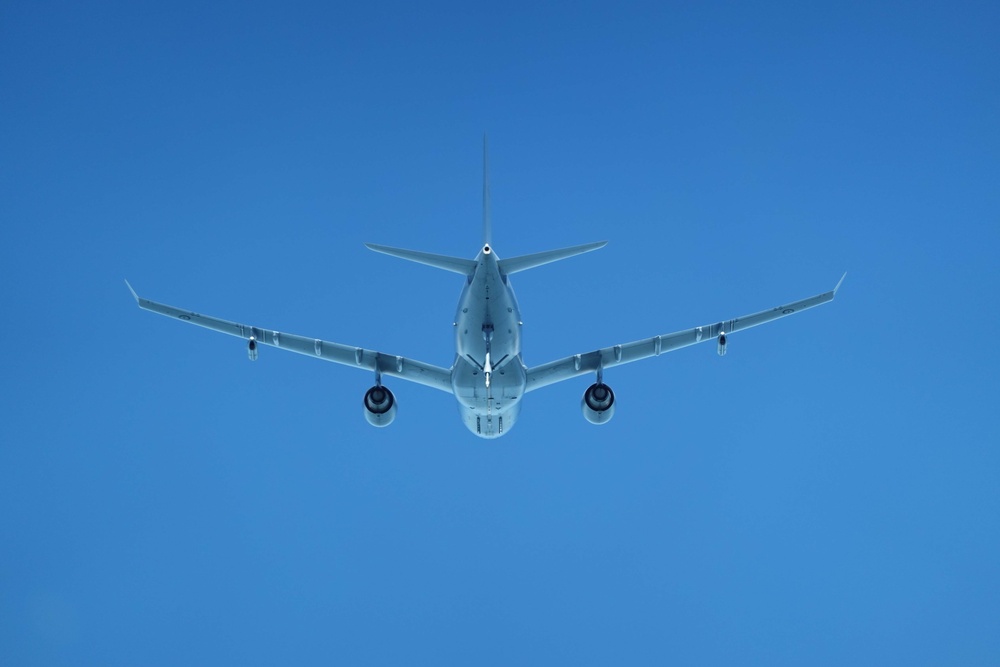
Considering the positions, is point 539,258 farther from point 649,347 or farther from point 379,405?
point 379,405

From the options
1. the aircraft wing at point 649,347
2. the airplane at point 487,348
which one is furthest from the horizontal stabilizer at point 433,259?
the aircraft wing at point 649,347

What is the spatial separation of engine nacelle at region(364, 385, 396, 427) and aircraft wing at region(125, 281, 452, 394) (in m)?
1.03

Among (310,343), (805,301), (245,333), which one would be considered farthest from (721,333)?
(245,333)

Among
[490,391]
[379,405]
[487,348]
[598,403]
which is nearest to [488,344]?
[487,348]

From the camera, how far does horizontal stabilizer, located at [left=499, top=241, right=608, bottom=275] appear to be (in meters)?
38.5

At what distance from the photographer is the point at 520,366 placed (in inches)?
1715

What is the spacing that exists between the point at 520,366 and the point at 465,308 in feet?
16.9

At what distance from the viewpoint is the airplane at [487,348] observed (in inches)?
1561

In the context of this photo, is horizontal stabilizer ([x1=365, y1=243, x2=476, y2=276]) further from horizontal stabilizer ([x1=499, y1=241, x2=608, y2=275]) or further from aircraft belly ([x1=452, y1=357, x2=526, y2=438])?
aircraft belly ([x1=452, y1=357, x2=526, y2=438])

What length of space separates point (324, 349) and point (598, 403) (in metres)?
14.1

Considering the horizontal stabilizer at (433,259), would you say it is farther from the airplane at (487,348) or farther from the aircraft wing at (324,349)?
the aircraft wing at (324,349)

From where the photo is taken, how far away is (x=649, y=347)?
46.3m

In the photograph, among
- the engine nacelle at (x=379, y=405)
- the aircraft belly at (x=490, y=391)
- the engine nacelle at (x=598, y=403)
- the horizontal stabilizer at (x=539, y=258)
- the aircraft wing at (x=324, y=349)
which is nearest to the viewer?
the horizontal stabilizer at (x=539, y=258)

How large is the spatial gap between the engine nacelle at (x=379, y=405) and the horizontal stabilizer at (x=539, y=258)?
10.8 m
